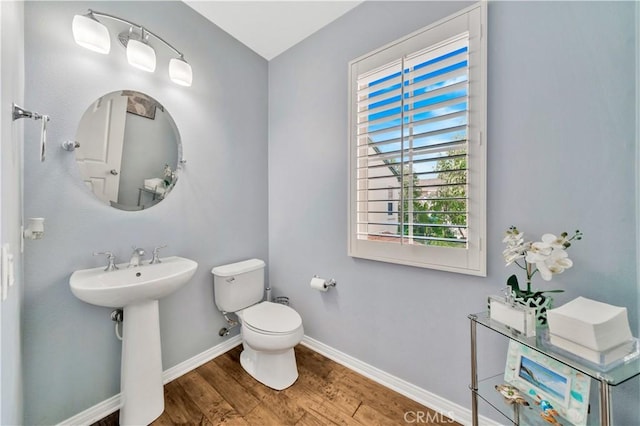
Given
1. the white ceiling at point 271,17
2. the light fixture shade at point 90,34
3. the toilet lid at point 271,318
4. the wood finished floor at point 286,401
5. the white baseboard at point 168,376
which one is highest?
the white ceiling at point 271,17

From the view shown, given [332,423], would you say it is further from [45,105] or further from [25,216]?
[45,105]

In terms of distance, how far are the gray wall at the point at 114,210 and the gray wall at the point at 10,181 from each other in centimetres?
11

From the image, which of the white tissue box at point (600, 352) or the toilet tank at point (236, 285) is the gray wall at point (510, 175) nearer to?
the white tissue box at point (600, 352)

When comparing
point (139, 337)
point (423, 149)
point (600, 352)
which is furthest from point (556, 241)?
point (139, 337)

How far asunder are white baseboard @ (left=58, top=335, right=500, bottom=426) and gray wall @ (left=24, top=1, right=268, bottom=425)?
0.17ft

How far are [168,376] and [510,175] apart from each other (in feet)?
7.79

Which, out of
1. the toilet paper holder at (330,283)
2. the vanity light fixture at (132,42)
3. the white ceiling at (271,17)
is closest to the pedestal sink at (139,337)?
the toilet paper holder at (330,283)

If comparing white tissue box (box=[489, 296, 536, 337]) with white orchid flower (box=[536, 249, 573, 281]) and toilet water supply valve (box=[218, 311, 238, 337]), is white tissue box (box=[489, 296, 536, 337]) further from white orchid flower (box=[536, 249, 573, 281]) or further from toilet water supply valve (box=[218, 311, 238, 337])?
toilet water supply valve (box=[218, 311, 238, 337])

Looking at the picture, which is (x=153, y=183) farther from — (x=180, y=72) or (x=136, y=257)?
(x=180, y=72)

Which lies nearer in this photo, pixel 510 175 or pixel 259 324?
pixel 510 175

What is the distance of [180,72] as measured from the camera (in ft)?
5.13

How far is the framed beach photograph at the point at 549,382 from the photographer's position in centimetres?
83

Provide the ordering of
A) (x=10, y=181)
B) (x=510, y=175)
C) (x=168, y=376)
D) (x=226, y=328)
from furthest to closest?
(x=226, y=328) → (x=168, y=376) → (x=510, y=175) → (x=10, y=181)

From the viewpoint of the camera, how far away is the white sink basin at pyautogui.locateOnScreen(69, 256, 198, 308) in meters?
1.08
